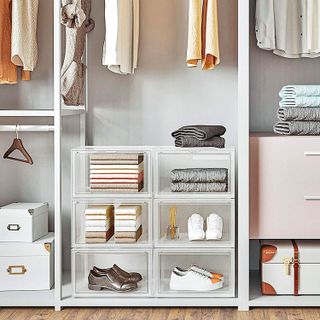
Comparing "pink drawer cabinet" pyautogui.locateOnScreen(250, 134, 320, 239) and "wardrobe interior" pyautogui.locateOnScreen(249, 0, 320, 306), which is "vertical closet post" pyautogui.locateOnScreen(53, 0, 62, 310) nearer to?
"pink drawer cabinet" pyautogui.locateOnScreen(250, 134, 320, 239)

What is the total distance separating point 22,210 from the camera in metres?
4.10

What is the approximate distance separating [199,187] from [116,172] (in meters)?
0.42

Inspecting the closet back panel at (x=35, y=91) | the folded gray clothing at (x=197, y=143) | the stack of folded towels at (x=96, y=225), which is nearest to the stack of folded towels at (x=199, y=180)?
the folded gray clothing at (x=197, y=143)

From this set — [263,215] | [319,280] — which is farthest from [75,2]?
[319,280]

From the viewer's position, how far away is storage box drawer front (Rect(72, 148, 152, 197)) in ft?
12.8

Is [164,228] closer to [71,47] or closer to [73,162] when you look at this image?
[73,162]

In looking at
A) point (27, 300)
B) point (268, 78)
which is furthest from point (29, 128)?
point (268, 78)

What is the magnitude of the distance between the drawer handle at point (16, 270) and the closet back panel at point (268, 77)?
1.47m

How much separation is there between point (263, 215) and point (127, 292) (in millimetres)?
Result: 782

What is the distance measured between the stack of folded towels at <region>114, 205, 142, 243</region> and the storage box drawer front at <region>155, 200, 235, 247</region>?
11 centimetres

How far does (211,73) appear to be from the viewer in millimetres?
4383

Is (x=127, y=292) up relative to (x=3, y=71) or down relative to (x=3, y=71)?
down

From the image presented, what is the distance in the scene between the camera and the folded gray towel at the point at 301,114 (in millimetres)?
A: 3893

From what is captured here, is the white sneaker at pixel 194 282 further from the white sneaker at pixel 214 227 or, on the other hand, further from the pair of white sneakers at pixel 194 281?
the white sneaker at pixel 214 227
